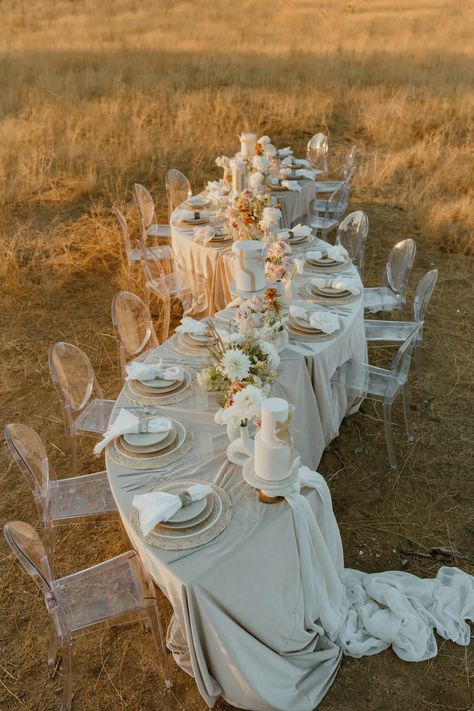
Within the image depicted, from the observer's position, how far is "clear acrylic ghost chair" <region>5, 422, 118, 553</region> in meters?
3.05

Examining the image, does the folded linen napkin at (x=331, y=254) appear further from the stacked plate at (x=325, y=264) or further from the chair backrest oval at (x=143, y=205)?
the chair backrest oval at (x=143, y=205)

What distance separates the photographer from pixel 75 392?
157 inches

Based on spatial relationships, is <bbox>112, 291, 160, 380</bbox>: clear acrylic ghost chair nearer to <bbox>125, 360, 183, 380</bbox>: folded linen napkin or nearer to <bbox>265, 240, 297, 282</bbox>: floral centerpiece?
<bbox>125, 360, 183, 380</bbox>: folded linen napkin

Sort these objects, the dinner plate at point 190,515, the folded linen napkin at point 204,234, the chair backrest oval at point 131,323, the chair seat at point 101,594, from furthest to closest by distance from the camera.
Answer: the folded linen napkin at point 204,234 → the chair backrest oval at point 131,323 → the chair seat at point 101,594 → the dinner plate at point 190,515

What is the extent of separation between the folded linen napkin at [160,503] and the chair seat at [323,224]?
5.00 m

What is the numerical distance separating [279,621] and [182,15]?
25.9m

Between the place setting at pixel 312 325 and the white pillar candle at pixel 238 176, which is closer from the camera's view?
the place setting at pixel 312 325

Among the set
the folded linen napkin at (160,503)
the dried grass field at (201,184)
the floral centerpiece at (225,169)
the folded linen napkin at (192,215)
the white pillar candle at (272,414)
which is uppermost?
the white pillar candle at (272,414)

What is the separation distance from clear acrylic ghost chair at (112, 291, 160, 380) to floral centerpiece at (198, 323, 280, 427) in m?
1.38

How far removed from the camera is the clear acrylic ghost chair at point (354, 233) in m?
5.88

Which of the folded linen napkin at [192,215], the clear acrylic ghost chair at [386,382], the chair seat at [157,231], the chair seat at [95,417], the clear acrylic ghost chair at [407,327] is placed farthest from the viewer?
the chair seat at [157,231]

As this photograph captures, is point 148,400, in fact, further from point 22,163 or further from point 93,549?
point 22,163

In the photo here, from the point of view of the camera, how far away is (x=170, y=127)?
1140 centimetres

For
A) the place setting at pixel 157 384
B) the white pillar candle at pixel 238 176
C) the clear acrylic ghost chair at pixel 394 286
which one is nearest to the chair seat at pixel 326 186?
the white pillar candle at pixel 238 176
